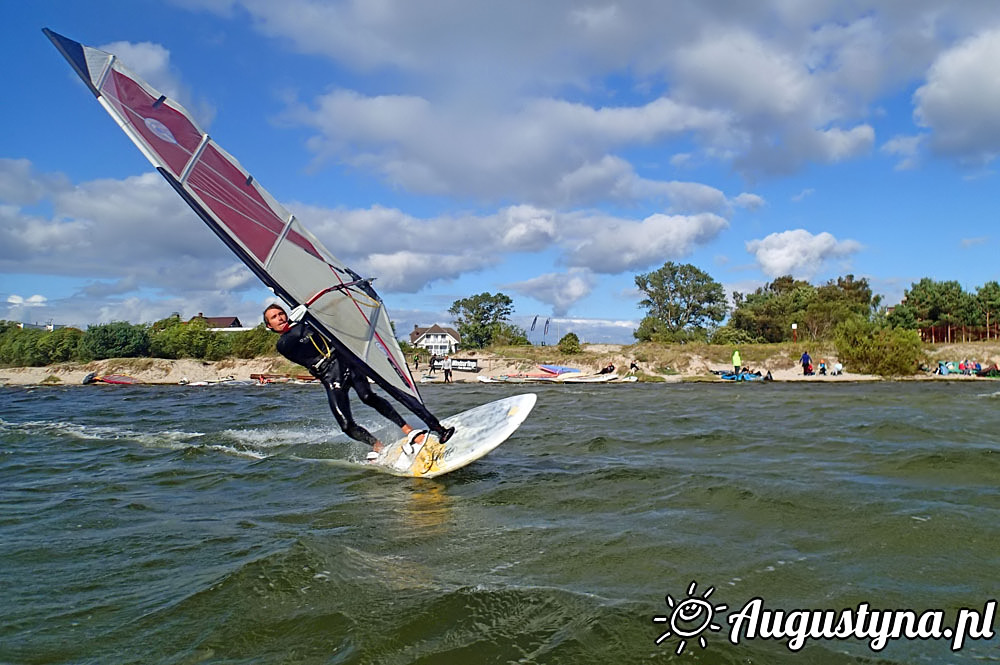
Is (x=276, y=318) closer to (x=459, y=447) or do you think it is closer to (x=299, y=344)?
(x=299, y=344)

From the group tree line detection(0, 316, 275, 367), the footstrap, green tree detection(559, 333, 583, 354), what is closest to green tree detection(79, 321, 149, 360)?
tree line detection(0, 316, 275, 367)

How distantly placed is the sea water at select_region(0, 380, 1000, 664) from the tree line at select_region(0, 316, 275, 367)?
4579cm

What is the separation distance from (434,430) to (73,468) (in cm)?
519

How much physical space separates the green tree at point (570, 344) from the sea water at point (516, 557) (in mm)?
39114

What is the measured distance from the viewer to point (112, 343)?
54156mm

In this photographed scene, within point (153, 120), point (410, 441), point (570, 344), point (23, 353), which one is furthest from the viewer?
point (23, 353)

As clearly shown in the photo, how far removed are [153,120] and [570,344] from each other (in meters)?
42.9

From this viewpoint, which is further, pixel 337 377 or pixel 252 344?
pixel 252 344

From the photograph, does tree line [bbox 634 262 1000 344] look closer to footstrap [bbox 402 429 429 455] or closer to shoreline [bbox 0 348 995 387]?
shoreline [bbox 0 348 995 387]

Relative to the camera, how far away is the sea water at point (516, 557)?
3.07 meters

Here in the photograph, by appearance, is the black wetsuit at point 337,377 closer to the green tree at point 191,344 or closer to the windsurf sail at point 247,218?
the windsurf sail at point 247,218

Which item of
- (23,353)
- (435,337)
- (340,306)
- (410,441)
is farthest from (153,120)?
(435,337)

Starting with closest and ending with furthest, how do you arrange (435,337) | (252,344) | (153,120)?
(153,120) < (252,344) < (435,337)

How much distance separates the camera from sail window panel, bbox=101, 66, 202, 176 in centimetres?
669
